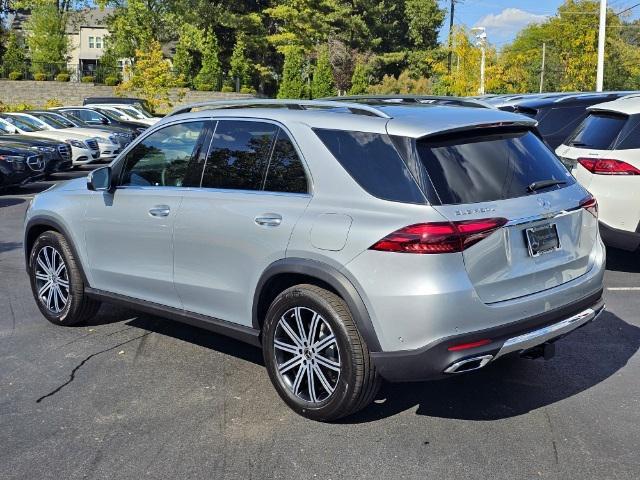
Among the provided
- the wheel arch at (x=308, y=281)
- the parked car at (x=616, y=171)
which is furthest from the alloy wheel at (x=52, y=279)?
the parked car at (x=616, y=171)

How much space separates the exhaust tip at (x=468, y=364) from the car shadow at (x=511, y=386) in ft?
1.97

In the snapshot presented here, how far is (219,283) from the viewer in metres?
4.75

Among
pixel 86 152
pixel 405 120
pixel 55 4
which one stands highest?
pixel 55 4

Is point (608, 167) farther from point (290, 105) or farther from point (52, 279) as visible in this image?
point (52, 279)

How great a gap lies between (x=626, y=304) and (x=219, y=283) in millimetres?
3989

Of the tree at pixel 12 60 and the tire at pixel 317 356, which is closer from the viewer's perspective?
the tire at pixel 317 356

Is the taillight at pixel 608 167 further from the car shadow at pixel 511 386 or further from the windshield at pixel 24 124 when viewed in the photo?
the windshield at pixel 24 124

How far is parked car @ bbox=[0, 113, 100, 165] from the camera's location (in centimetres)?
1900

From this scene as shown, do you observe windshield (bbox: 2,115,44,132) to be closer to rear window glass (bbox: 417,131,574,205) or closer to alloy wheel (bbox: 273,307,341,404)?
alloy wheel (bbox: 273,307,341,404)

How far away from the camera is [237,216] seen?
461 cm

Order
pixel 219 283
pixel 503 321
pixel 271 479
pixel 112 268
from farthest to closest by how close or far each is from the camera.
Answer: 1. pixel 112 268
2. pixel 219 283
3. pixel 503 321
4. pixel 271 479

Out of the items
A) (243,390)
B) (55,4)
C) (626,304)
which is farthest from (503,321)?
(55,4)

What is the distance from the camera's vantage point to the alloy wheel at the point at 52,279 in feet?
20.3

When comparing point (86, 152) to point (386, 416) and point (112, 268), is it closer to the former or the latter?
point (112, 268)
